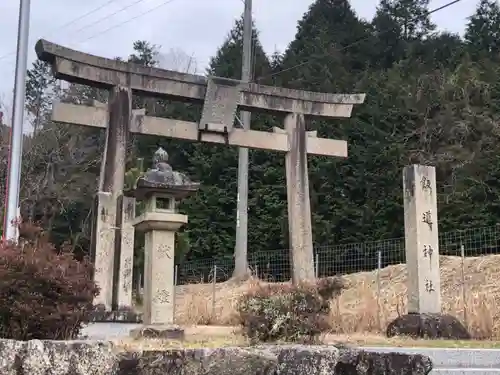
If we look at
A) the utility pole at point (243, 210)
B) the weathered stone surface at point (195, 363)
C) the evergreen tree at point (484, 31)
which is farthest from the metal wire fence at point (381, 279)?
the evergreen tree at point (484, 31)

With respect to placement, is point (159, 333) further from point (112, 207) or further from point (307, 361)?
point (307, 361)

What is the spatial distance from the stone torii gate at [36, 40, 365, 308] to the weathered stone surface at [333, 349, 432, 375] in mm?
8657

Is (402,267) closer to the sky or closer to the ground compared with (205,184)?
closer to the ground

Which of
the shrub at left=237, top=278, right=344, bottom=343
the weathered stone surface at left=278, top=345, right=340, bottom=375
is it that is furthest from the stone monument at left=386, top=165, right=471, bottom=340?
the weathered stone surface at left=278, top=345, right=340, bottom=375

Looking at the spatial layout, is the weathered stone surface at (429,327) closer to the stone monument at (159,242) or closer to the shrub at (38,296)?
the stone monument at (159,242)

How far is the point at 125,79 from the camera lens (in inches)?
487

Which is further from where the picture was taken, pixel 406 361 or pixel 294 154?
pixel 294 154

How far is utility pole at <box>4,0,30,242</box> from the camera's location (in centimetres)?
1039

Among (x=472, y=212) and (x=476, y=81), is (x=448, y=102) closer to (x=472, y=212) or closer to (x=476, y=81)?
(x=476, y=81)

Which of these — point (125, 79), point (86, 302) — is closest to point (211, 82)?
point (125, 79)

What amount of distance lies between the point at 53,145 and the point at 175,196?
18.2 m

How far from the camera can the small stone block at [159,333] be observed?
7488 millimetres

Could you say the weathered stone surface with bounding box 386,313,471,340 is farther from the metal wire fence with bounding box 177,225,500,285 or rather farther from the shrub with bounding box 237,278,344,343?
the metal wire fence with bounding box 177,225,500,285

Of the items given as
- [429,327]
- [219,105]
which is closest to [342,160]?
[219,105]
